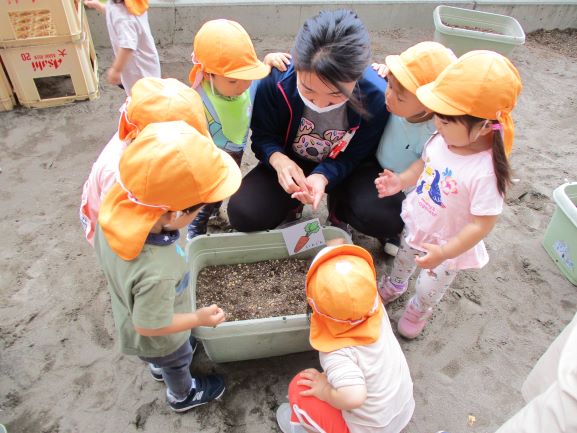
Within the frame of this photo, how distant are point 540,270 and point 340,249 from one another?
1434 mm

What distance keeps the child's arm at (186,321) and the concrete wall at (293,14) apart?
3054 mm

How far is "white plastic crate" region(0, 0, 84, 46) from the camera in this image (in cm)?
246

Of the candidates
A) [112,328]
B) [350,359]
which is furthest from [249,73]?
[112,328]

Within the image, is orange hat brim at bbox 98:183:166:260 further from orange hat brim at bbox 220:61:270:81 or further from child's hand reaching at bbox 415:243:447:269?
child's hand reaching at bbox 415:243:447:269

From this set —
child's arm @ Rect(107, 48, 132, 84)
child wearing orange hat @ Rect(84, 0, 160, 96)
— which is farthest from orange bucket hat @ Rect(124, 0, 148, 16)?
child's arm @ Rect(107, 48, 132, 84)

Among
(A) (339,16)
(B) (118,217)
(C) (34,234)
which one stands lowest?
(C) (34,234)

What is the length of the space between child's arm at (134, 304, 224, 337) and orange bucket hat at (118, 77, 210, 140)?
21.3 inches

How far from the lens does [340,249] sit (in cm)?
127

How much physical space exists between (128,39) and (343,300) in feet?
5.53

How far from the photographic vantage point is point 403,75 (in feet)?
4.58

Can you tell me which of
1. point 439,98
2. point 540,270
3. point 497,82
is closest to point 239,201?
point 439,98

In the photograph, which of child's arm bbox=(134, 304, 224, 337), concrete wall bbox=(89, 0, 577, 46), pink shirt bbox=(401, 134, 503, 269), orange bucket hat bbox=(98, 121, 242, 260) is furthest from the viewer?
concrete wall bbox=(89, 0, 577, 46)

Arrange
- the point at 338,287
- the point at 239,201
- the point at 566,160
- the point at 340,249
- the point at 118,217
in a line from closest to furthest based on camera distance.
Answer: the point at 118,217, the point at 338,287, the point at 340,249, the point at 239,201, the point at 566,160

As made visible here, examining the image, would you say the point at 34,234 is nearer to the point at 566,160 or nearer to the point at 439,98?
the point at 439,98
